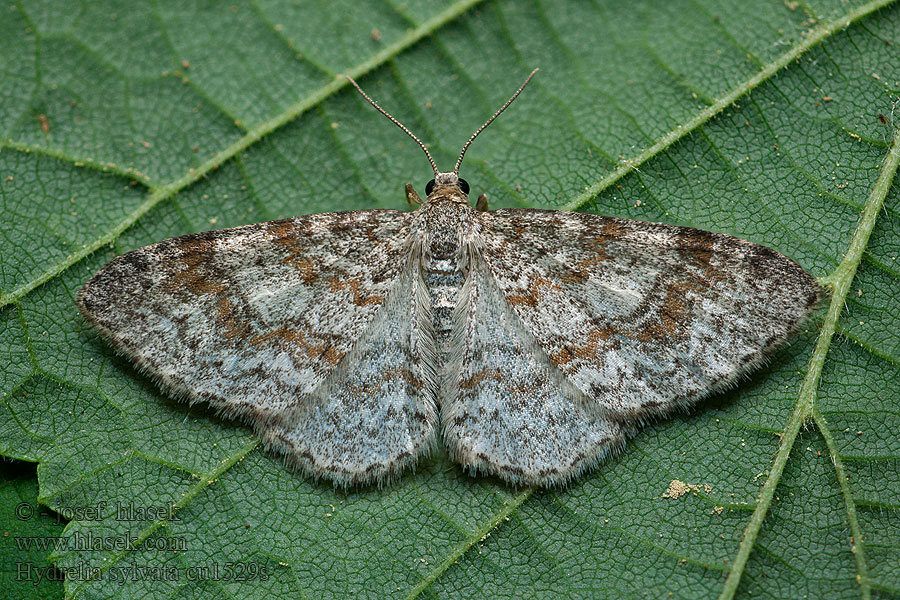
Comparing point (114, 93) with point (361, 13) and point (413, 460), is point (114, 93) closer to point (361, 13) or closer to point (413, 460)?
point (361, 13)

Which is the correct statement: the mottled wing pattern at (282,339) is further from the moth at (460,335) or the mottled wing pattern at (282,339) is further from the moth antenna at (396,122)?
the moth antenna at (396,122)

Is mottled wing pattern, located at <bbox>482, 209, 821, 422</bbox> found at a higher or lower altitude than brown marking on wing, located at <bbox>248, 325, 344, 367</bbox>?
higher

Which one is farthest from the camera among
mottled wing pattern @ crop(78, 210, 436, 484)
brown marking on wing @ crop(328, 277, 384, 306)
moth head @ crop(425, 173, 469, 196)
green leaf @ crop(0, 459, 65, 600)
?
moth head @ crop(425, 173, 469, 196)

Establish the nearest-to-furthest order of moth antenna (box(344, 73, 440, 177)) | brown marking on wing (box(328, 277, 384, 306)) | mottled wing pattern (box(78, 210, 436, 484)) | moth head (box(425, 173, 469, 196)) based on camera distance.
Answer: mottled wing pattern (box(78, 210, 436, 484))
brown marking on wing (box(328, 277, 384, 306))
moth head (box(425, 173, 469, 196))
moth antenna (box(344, 73, 440, 177))

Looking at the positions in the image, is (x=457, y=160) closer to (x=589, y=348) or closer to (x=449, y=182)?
(x=449, y=182)

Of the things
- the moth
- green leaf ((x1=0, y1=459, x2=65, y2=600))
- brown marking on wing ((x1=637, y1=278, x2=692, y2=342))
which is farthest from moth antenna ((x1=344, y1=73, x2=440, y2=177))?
green leaf ((x1=0, y1=459, x2=65, y2=600))

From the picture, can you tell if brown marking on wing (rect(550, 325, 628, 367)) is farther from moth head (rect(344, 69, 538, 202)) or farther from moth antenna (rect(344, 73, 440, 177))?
moth antenna (rect(344, 73, 440, 177))

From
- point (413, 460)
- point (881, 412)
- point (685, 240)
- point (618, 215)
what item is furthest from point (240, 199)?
point (881, 412)
